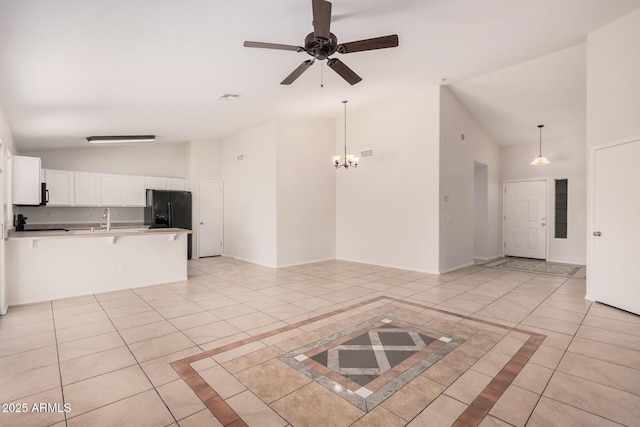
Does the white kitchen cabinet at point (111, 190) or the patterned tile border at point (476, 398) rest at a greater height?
the white kitchen cabinet at point (111, 190)

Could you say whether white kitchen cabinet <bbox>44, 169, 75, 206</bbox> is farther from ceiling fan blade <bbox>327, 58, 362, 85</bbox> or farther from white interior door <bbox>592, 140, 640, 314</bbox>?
white interior door <bbox>592, 140, 640, 314</bbox>

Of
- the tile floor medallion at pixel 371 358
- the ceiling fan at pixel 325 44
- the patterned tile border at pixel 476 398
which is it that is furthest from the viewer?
the ceiling fan at pixel 325 44

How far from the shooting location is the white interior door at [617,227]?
12.2 ft

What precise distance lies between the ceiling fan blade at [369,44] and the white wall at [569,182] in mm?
6761

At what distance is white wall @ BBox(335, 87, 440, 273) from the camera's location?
20.0 ft

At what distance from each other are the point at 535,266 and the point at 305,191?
214 inches

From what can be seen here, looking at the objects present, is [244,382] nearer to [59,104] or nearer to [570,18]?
[59,104]

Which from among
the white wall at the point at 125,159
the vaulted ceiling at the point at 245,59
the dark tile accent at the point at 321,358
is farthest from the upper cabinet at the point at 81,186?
the dark tile accent at the point at 321,358

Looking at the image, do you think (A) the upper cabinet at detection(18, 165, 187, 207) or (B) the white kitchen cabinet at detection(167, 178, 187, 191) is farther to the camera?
(B) the white kitchen cabinet at detection(167, 178, 187, 191)

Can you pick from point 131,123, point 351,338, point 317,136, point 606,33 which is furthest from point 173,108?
point 606,33

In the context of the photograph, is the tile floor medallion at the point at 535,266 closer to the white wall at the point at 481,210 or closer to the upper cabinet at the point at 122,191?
the white wall at the point at 481,210

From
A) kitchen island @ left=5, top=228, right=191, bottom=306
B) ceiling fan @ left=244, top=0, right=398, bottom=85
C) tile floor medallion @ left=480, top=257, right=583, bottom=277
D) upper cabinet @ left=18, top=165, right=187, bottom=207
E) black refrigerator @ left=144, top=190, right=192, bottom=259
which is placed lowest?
tile floor medallion @ left=480, top=257, right=583, bottom=277

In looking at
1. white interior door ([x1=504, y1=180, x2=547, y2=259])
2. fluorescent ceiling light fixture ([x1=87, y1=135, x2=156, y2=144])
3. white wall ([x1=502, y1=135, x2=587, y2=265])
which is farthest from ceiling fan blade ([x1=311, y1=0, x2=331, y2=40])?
white interior door ([x1=504, y1=180, x2=547, y2=259])

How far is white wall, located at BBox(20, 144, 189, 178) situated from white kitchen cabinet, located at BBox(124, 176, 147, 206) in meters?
0.35
